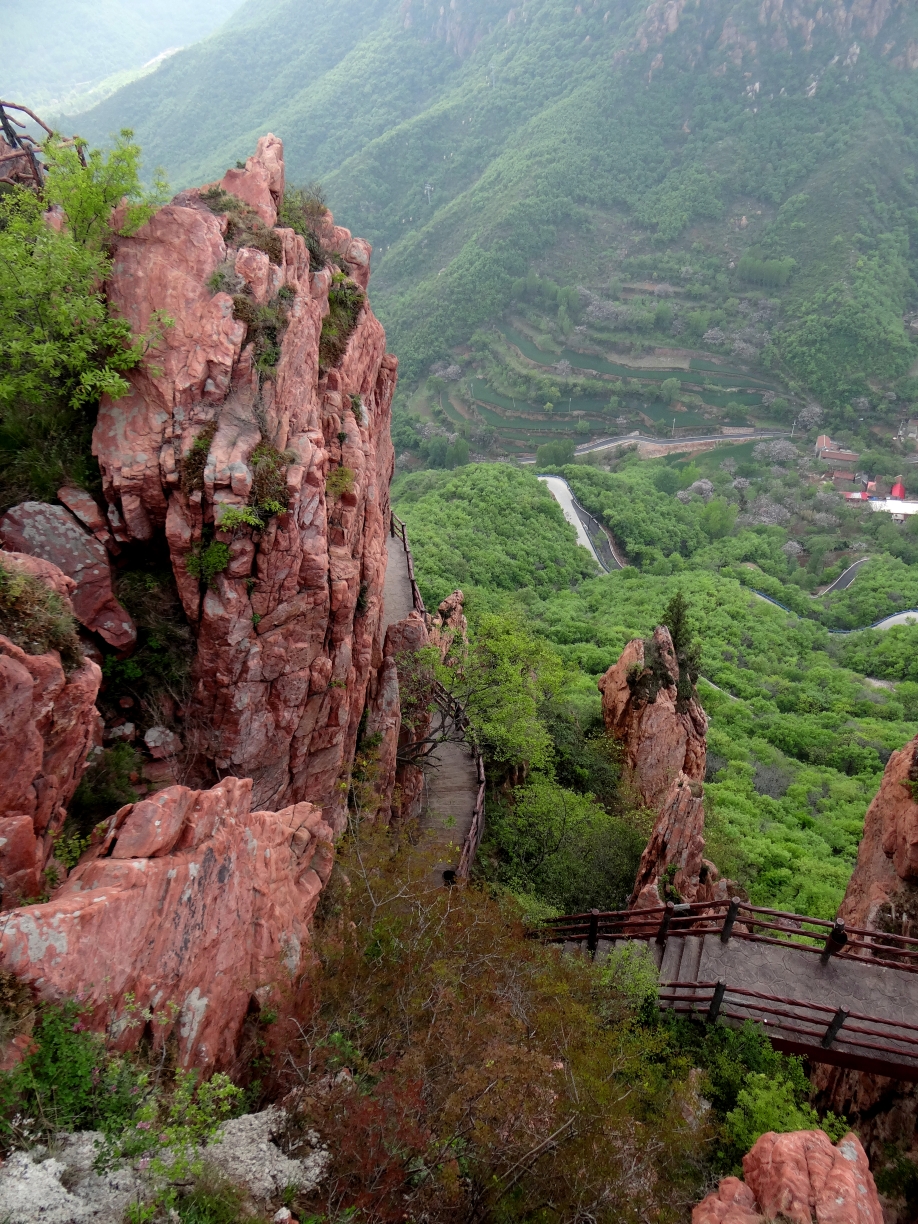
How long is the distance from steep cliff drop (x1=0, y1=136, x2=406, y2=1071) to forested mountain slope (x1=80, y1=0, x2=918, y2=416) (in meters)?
132

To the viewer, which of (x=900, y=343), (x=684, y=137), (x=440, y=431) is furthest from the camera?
(x=684, y=137)

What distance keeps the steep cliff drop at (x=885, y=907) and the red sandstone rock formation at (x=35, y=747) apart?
1272 centimetres

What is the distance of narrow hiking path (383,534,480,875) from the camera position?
783 inches

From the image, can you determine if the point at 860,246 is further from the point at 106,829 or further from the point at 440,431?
the point at 106,829

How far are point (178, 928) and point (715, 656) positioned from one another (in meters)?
45.3

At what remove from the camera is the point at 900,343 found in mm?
133625

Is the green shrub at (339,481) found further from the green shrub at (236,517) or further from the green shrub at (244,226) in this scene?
the green shrub at (244,226)

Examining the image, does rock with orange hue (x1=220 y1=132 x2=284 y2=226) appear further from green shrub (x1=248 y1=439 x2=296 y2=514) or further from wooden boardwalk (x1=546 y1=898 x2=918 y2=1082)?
wooden boardwalk (x1=546 y1=898 x2=918 y2=1082)

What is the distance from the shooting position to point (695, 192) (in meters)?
172

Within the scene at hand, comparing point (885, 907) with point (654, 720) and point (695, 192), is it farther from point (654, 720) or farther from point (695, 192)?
point (695, 192)

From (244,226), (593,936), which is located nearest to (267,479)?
(244,226)

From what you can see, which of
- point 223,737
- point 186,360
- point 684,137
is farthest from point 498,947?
point 684,137

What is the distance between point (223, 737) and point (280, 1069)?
593cm

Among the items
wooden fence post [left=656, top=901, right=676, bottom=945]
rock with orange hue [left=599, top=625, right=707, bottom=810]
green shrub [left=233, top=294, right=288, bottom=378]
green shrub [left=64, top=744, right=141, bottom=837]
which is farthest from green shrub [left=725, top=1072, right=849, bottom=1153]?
green shrub [left=233, top=294, right=288, bottom=378]
